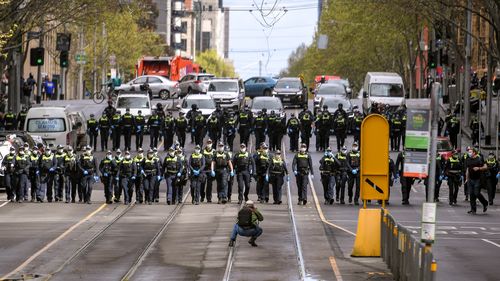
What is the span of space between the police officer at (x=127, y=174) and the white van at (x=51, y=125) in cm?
1100

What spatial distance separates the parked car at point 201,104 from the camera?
57.2 m

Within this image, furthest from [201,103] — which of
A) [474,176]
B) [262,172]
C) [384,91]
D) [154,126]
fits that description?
[474,176]

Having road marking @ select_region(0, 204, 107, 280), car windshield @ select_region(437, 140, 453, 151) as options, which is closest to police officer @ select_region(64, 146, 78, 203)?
road marking @ select_region(0, 204, 107, 280)

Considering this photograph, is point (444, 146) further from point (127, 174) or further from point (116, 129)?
point (116, 129)

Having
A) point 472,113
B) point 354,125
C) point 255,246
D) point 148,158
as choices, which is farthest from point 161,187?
point 472,113

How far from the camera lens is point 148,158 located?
3975cm

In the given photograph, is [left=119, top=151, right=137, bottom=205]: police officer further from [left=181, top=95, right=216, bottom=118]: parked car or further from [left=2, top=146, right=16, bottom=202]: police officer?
[left=181, top=95, right=216, bottom=118]: parked car

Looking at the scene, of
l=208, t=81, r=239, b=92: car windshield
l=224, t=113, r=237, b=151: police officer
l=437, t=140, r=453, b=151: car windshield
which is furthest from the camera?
l=208, t=81, r=239, b=92: car windshield

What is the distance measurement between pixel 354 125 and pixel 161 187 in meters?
11.4

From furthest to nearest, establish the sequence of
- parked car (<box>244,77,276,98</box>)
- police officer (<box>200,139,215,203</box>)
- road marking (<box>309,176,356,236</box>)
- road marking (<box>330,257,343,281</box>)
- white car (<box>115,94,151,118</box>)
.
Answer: parked car (<box>244,77,276,98</box>)
white car (<box>115,94,151,118</box>)
police officer (<box>200,139,215,203</box>)
road marking (<box>309,176,356,236</box>)
road marking (<box>330,257,343,281</box>)

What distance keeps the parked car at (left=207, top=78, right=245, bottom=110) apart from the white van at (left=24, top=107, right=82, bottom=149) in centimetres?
1302

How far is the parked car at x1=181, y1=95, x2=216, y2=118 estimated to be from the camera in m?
57.2

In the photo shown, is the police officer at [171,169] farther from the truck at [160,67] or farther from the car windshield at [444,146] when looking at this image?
the truck at [160,67]

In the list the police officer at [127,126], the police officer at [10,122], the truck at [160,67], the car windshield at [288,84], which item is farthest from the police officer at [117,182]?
the truck at [160,67]
